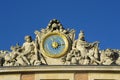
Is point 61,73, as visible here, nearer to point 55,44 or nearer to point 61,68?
point 61,68

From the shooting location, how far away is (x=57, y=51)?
2841 cm

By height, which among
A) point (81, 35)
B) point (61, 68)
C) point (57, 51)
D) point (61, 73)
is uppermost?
point (81, 35)

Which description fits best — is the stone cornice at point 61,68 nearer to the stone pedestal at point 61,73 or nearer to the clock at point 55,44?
the stone pedestal at point 61,73

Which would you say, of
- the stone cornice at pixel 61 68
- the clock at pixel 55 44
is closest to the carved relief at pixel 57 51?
the clock at pixel 55 44

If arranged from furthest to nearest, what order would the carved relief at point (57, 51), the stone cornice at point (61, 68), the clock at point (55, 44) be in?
1. the clock at point (55, 44)
2. the carved relief at point (57, 51)
3. the stone cornice at point (61, 68)

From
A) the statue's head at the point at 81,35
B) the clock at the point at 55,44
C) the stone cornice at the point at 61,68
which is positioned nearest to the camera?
the stone cornice at the point at 61,68

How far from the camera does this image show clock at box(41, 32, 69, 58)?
2836 centimetres

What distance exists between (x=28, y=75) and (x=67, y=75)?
2.24 metres

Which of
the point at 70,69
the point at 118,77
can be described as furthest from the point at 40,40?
the point at 118,77

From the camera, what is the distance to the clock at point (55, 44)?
1117 inches

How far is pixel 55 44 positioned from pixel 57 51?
1.39 feet

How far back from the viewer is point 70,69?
2784cm

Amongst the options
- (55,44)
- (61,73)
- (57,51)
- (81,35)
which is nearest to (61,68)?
(61,73)

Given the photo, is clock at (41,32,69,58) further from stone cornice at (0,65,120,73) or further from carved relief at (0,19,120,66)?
stone cornice at (0,65,120,73)
